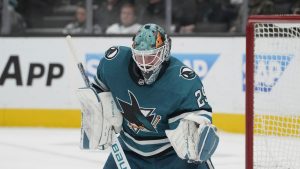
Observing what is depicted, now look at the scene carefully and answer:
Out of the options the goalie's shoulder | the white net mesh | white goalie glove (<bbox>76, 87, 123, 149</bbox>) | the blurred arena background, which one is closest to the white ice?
the blurred arena background

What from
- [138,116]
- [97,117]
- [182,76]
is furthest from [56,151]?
[182,76]

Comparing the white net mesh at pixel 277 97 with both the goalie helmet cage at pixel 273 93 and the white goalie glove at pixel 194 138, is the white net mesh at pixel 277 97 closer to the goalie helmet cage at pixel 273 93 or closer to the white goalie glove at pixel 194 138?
the goalie helmet cage at pixel 273 93

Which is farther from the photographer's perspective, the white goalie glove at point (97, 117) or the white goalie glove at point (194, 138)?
the white goalie glove at point (97, 117)

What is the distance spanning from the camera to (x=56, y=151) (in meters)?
5.96

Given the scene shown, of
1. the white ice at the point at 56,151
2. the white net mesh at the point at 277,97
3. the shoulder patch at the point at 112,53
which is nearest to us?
the shoulder patch at the point at 112,53

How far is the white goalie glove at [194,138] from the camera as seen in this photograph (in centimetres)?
288

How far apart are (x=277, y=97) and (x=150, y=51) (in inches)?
103

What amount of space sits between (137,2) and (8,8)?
1219mm

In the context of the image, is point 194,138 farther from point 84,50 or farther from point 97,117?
point 84,50

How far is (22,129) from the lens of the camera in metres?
7.25

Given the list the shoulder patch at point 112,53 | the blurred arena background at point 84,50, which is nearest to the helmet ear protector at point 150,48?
the shoulder patch at point 112,53

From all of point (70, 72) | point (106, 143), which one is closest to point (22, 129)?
point (70, 72)

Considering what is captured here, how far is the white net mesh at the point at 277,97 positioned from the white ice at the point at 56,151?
0.53m

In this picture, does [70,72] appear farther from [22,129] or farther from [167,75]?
[167,75]
